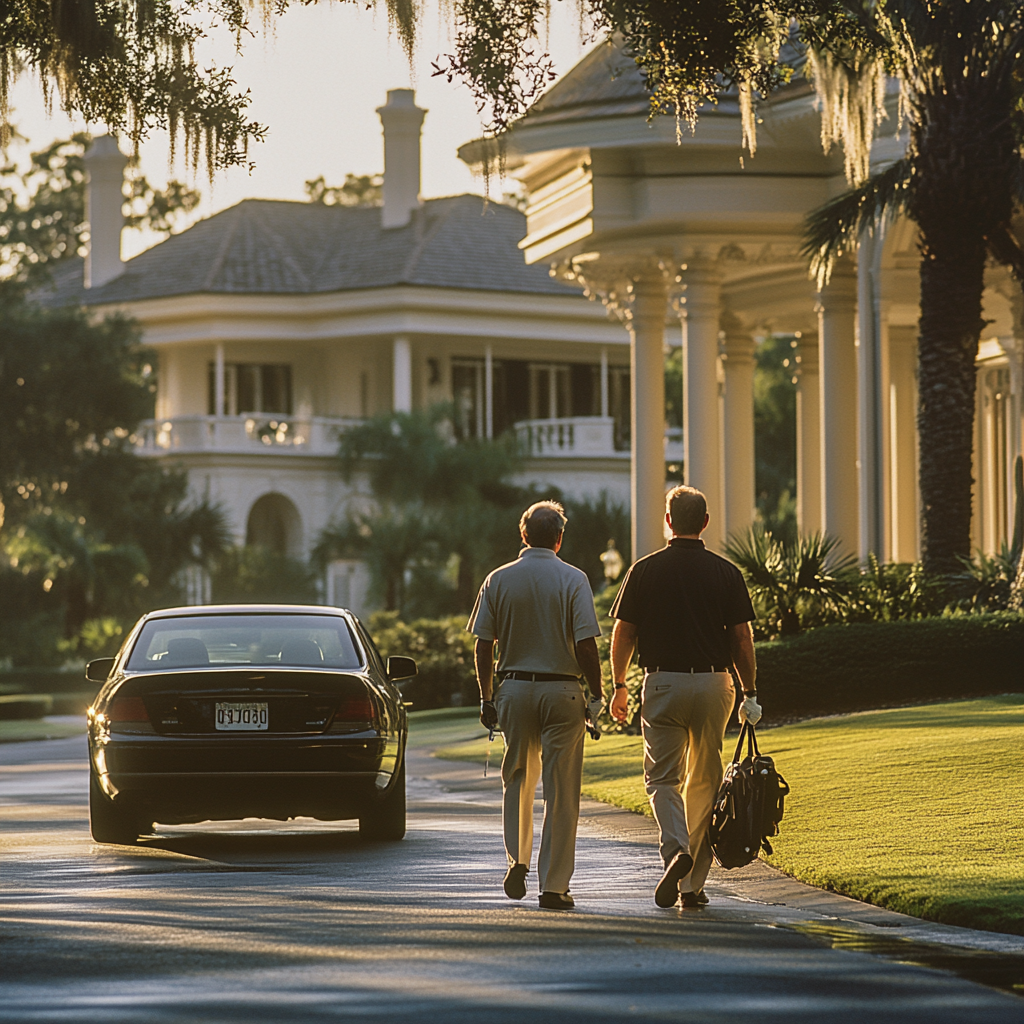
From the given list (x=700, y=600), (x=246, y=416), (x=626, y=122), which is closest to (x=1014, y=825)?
(x=700, y=600)

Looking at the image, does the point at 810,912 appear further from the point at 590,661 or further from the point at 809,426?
the point at 809,426

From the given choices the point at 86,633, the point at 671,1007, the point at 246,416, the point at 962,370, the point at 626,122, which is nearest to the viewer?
the point at 671,1007

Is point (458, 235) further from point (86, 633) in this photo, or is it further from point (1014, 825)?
point (1014, 825)

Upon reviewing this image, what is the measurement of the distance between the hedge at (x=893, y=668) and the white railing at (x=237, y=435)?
94.3 ft

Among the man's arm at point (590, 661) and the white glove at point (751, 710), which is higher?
the man's arm at point (590, 661)

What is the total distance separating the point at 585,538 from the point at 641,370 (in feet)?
54.2

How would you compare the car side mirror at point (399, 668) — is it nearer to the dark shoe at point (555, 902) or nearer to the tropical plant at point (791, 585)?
the dark shoe at point (555, 902)

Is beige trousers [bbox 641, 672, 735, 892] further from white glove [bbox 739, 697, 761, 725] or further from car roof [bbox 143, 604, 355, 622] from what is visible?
car roof [bbox 143, 604, 355, 622]

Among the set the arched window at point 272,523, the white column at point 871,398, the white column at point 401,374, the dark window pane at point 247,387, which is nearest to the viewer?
the white column at point 871,398

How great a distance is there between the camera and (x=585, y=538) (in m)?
46.0

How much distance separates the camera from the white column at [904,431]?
115 ft

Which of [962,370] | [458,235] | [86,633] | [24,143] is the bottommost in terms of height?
[86,633]

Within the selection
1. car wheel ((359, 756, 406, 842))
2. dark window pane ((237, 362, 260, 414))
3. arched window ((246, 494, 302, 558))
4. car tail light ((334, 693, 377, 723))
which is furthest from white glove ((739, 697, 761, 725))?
dark window pane ((237, 362, 260, 414))

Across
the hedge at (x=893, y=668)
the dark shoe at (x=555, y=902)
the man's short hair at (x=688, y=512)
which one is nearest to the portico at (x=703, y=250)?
the hedge at (x=893, y=668)
